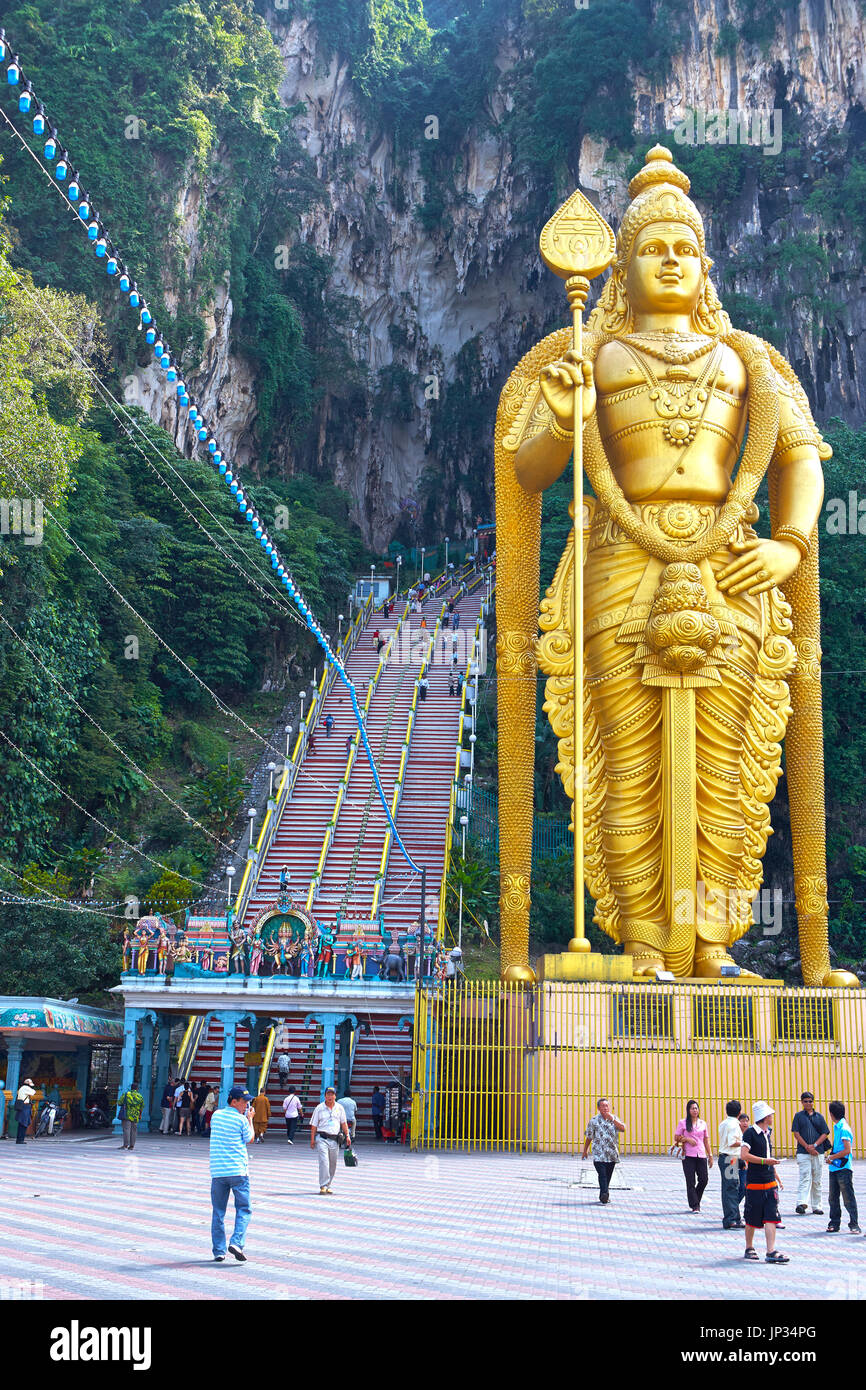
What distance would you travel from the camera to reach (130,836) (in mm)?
24359

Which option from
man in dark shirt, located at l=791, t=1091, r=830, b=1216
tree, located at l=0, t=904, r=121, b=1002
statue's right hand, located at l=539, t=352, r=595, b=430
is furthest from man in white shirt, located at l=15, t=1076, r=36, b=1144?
statue's right hand, located at l=539, t=352, r=595, b=430

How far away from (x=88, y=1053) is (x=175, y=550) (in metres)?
14.9

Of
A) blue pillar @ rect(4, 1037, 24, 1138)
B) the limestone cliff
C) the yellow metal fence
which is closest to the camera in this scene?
the yellow metal fence

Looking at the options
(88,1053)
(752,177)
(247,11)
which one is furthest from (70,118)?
(88,1053)

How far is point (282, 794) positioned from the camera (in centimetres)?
2339

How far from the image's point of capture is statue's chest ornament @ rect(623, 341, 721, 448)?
14109 mm

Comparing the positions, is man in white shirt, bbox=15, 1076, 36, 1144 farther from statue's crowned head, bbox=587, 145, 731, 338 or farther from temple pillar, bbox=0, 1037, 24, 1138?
statue's crowned head, bbox=587, 145, 731, 338

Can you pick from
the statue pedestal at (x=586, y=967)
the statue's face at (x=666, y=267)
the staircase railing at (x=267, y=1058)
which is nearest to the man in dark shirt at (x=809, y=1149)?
the statue pedestal at (x=586, y=967)

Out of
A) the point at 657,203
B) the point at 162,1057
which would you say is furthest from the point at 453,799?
the point at 657,203

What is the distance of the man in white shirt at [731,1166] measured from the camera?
7879mm

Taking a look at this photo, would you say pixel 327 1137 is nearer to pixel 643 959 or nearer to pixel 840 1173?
pixel 840 1173

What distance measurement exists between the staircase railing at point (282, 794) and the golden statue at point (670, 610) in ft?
22.9

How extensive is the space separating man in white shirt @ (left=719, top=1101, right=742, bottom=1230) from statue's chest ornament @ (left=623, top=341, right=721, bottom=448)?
25.7 ft

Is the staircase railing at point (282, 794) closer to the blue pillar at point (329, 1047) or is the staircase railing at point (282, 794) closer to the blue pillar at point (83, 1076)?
the blue pillar at point (83, 1076)
